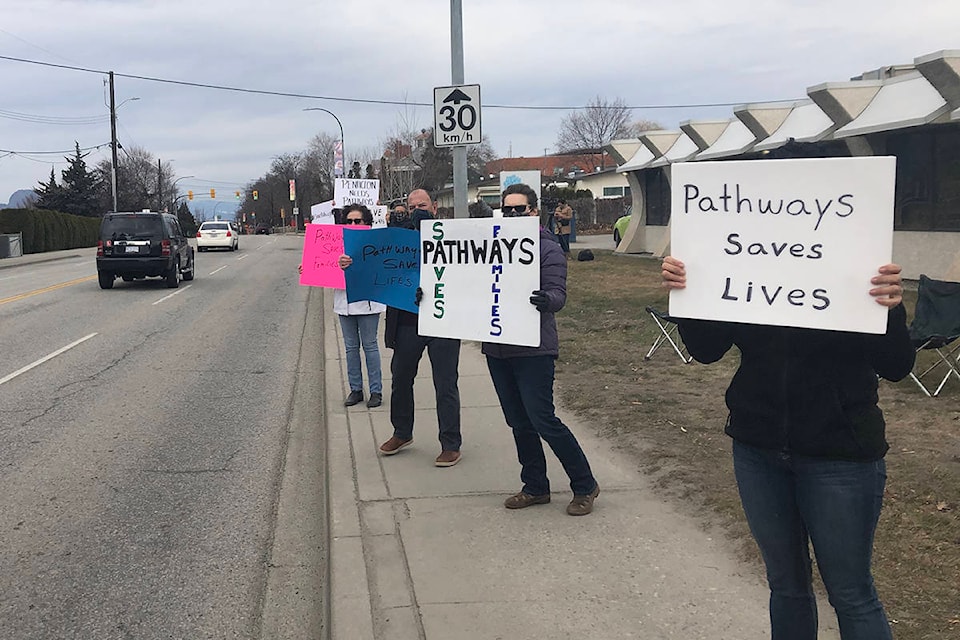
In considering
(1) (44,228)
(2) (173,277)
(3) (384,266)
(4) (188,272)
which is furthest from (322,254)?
(1) (44,228)

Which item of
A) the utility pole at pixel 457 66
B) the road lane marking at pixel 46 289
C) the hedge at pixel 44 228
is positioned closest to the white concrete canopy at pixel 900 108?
the utility pole at pixel 457 66

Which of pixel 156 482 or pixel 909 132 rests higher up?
pixel 909 132

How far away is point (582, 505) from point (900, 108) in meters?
13.5

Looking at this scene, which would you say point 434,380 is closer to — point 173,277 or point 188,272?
point 173,277

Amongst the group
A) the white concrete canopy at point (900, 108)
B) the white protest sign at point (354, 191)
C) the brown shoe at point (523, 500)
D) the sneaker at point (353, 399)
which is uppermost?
the white concrete canopy at point (900, 108)

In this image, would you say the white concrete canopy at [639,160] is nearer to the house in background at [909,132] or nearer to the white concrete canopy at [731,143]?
the white concrete canopy at [731,143]

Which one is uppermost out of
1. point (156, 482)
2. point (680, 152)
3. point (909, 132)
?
point (680, 152)

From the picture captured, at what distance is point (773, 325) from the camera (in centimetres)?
284

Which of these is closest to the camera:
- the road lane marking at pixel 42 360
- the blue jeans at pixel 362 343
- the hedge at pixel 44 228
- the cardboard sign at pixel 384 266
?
the cardboard sign at pixel 384 266

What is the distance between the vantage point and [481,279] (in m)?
5.20

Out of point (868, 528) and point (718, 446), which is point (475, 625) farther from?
point (718, 446)

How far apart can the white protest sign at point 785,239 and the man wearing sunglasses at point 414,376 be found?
3.20m

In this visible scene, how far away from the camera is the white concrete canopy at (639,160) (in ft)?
91.6

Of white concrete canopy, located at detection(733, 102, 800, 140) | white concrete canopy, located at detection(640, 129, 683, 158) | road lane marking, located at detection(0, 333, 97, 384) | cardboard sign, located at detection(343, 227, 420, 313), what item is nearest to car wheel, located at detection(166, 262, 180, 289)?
road lane marking, located at detection(0, 333, 97, 384)
